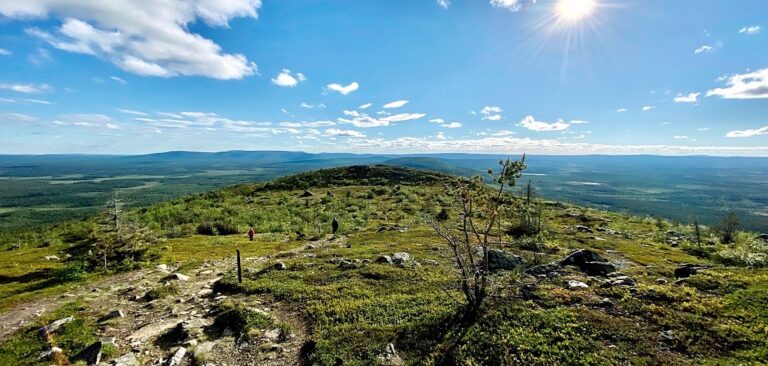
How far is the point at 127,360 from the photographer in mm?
11570

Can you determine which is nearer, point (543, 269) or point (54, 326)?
point (54, 326)

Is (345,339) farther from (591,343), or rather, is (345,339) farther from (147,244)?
(147,244)

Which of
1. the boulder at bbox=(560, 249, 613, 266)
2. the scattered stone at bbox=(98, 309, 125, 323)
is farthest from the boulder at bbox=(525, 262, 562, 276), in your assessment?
the scattered stone at bbox=(98, 309, 125, 323)

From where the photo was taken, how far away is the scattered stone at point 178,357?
11531 mm

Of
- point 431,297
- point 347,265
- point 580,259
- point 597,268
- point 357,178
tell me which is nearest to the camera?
point 431,297

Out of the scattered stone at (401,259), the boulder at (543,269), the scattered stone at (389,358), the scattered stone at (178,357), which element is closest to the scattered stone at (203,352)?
the scattered stone at (178,357)

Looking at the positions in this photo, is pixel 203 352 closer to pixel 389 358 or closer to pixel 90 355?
pixel 90 355

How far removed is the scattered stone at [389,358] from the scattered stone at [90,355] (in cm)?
913

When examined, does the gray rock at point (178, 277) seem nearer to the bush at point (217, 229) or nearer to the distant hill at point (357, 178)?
the bush at point (217, 229)

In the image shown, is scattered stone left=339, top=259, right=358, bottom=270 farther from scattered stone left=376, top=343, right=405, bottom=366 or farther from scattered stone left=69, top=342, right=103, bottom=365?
scattered stone left=69, top=342, right=103, bottom=365

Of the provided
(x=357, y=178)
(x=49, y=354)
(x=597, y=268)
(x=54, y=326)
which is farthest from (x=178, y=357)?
(x=357, y=178)

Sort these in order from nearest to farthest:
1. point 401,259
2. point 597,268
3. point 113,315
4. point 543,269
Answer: point 113,315 → point 543,269 → point 597,268 → point 401,259

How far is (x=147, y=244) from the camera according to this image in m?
25.3

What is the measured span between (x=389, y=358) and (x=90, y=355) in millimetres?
9827
